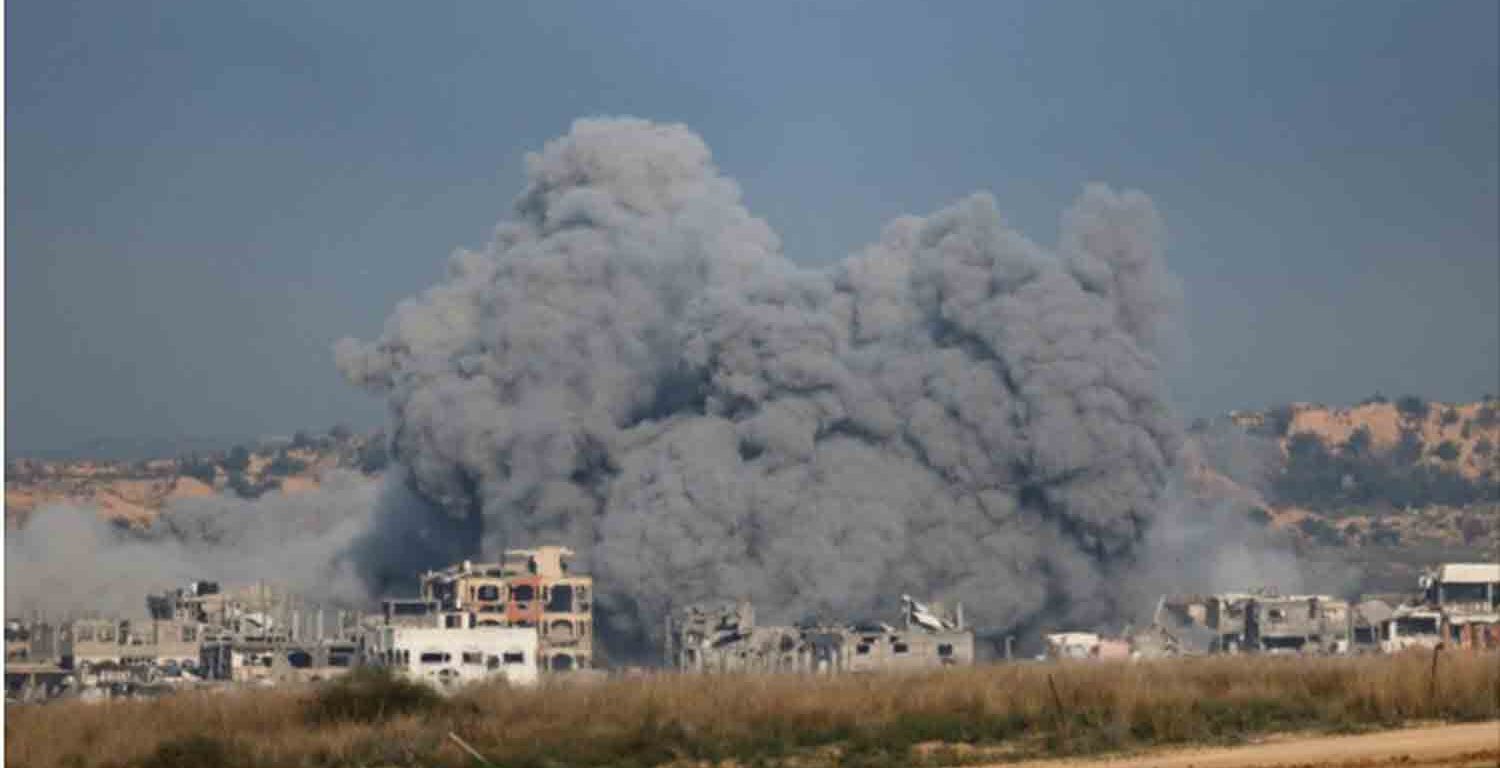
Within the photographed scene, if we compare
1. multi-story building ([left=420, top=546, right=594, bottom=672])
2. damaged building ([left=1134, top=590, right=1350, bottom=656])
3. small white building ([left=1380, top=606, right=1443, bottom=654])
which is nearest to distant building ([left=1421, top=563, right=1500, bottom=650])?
small white building ([left=1380, top=606, right=1443, bottom=654])

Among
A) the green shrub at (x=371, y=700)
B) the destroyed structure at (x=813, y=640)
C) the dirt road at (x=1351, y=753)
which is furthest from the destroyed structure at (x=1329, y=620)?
the dirt road at (x=1351, y=753)

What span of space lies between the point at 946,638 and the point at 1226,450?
205 feet

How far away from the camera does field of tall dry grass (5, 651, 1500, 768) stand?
1438 inches

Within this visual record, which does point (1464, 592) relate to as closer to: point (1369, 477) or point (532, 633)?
point (532, 633)

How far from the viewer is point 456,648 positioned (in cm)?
7450

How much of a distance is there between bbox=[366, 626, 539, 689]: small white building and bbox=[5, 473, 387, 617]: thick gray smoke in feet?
42.6

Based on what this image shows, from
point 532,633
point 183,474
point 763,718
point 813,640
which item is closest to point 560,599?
point 532,633

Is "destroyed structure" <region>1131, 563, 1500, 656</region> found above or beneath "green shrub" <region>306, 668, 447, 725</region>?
above

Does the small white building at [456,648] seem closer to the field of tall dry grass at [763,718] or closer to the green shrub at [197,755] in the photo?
the field of tall dry grass at [763,718]

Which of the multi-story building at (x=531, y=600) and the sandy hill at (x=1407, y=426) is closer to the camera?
the multi-story building at (x=531, y=600)

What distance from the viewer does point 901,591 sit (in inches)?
3169

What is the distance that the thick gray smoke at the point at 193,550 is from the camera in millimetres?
89250

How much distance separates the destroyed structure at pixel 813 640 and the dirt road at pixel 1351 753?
3645 cm

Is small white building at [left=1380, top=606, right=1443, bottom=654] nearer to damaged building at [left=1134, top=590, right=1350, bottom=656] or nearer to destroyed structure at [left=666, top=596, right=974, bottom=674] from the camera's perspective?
damaged building at [left=1134, top=590, right=1350, bottom=656]
